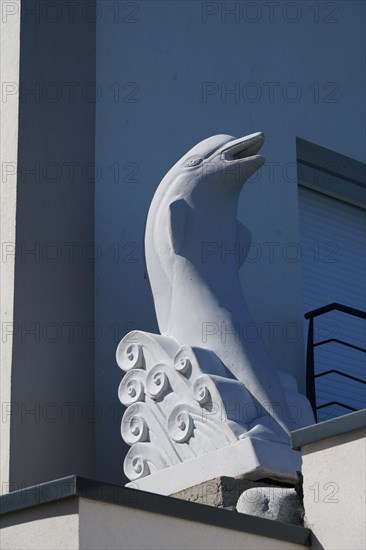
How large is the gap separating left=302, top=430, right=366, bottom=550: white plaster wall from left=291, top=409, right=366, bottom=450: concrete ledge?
0.03m

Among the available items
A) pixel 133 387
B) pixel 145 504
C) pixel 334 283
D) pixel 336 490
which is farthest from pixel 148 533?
pixel 334 283

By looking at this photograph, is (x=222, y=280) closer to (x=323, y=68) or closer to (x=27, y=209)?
(x=27, y=209)

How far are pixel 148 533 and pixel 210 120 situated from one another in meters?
5.02

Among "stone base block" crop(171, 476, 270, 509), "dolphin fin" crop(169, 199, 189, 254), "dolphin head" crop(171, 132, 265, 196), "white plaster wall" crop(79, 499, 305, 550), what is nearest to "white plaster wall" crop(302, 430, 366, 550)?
"white plaster wall" crop(79, 499, 305, 550)

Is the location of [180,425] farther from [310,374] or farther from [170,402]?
[310,374]

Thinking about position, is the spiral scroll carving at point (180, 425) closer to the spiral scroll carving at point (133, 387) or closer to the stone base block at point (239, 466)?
the stone base block at point (239, 466)

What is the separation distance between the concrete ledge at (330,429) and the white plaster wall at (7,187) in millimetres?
2631

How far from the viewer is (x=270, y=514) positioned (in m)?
6.45

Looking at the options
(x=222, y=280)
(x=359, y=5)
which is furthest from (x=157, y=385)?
(x=359, y=5)

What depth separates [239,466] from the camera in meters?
7.20

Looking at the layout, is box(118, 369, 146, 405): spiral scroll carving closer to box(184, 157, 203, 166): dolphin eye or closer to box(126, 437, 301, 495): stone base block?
box(126, 437, 301, 495): stone base block

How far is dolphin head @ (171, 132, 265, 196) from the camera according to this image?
8.02 metres

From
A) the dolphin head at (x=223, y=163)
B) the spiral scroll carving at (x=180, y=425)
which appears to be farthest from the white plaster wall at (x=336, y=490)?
the dolphin head at (x=223, y=163)

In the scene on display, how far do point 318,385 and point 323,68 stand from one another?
108 inches
